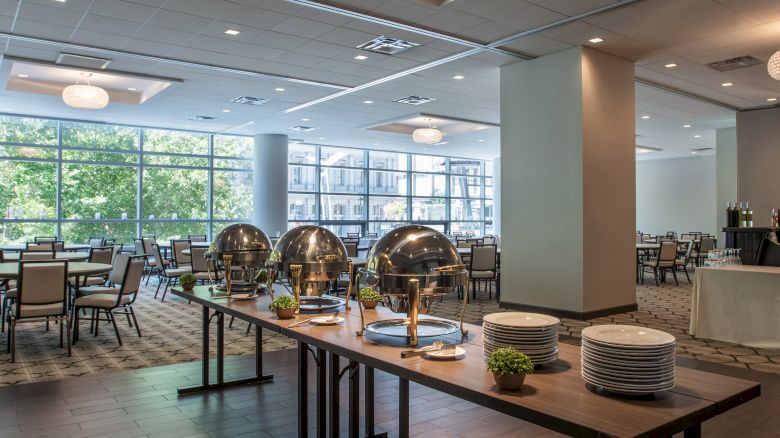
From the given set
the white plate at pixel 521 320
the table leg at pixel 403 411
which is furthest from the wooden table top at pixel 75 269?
the white plate at pixel 521 320

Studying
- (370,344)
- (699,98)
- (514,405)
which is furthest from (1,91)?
(699,98)

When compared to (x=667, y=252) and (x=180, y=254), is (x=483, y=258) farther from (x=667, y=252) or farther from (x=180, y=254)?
(x=180, y=254)

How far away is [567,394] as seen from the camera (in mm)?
1570

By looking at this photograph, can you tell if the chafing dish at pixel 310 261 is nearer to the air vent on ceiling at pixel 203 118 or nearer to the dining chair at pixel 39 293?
the dining chair at pixel 39 293

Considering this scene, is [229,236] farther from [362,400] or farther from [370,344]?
[370,344]

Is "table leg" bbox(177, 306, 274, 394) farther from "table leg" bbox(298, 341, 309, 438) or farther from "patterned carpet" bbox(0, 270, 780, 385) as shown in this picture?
"table leg" bbox(298, 341, 309, 438)

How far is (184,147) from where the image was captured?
1416 cm

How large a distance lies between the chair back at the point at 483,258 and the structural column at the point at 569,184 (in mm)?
945

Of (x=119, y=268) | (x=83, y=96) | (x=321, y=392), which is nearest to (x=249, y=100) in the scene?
(x=83, y=96)

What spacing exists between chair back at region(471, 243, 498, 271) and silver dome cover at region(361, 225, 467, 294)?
6.68 m

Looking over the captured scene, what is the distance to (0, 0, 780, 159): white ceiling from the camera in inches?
230

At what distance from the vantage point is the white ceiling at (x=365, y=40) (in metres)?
5.84

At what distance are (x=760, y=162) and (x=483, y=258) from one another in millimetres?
6051

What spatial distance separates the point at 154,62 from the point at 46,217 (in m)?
6.54
